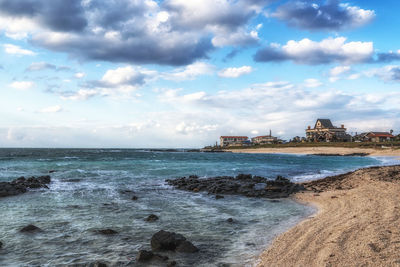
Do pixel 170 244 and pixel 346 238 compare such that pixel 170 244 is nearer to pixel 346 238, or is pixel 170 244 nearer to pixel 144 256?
pixel 144 256

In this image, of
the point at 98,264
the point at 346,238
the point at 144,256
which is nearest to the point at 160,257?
the point at 144,256

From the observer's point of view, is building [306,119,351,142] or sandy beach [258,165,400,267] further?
building [306,119,351,142]

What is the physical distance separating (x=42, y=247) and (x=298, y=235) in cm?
889

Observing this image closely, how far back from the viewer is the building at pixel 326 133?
137 m

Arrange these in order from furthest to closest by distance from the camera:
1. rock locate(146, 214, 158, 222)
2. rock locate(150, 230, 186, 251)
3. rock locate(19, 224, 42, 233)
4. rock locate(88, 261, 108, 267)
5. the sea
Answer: rock locate(146, 214, 158, 222)
rock locate(19, 224, 42, 233)
rock locate(150, 230, 186, 251)
the sea
rock locate(88, 261, 108, 267)

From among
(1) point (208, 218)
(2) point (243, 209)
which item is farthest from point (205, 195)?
(1) point (208, 218)

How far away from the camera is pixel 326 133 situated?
456 feet

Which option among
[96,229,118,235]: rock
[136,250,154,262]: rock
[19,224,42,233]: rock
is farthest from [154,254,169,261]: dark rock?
[19,224,42,233]: rock

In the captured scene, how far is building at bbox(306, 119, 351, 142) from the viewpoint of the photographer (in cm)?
13688

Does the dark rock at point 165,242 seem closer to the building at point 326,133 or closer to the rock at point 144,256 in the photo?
the rock at point 144,256

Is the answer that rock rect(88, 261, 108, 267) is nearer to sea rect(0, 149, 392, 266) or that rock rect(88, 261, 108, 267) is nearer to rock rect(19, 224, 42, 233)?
sea rect(0, 149, 392, 266)

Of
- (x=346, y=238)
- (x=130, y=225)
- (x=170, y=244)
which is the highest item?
(x=346, y=238)

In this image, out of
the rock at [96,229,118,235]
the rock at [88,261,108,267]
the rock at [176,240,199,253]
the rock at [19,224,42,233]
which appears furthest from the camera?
the rock at [19,224,42,233]

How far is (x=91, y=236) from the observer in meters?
10.3
